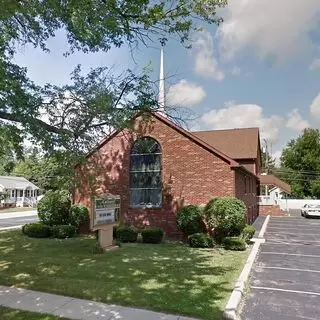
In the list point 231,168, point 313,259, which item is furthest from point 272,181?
point 313,259

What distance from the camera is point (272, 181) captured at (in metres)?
39.2

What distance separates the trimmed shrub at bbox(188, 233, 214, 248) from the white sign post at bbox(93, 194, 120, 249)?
3.23 meters

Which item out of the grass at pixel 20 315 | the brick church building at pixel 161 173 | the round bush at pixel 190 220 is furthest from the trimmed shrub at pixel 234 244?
the grass at pixel 20 315

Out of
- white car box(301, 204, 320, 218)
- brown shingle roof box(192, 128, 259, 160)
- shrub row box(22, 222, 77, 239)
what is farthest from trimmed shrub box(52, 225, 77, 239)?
white car box(301, 204, 320, 218)

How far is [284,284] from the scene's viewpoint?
31.4 ft

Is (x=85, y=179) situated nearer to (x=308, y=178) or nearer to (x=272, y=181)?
(x=272, y=181)

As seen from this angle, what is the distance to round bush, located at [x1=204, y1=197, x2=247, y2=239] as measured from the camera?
15547mm

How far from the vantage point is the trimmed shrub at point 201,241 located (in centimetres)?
1525

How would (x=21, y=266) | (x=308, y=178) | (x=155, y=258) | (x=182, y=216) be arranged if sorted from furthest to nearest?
(x=308, y=178)
(x=182, y=216)
(x=155, y=258)
(x=21, y=266)

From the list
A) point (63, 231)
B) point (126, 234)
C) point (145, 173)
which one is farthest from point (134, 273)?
point (145, 173)

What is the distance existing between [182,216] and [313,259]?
5.70m

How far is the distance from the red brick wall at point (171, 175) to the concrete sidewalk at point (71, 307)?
29.0 ft

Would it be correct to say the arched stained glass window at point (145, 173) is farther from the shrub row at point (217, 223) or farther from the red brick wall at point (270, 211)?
the red brick wall at point (270, 211)

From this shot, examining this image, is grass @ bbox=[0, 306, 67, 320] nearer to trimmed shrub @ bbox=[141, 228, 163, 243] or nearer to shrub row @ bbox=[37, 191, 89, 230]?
trimmed shrub @ bbox=[141, 228, 163, 243]
